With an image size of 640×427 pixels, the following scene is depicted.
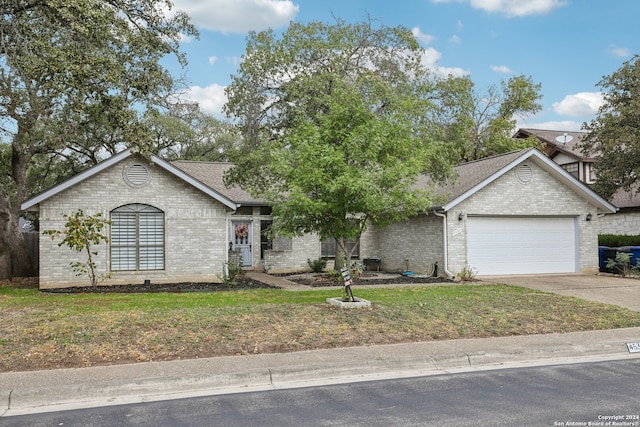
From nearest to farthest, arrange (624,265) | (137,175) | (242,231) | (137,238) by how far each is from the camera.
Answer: (137,175) → (137,238) → (624,265) → (242,231)

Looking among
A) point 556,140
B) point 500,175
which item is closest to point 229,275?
point 500,175

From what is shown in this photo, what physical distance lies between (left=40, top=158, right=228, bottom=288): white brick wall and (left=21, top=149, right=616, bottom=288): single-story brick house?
29 millimetres

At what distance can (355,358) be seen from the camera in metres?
7.57

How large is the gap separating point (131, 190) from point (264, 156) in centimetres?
410

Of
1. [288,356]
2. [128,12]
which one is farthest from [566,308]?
[128,12]

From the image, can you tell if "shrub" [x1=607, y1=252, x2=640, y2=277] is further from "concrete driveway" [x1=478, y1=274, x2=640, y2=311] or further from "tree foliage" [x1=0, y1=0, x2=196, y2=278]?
"tree foliage" [x1=0, y1=0, x2=196, y2=278]

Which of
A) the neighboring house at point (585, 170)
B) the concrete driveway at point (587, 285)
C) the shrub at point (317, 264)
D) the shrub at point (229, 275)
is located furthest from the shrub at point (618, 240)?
the shrub at point (229, 275)

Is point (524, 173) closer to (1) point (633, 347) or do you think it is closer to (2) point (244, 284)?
(2) point (244, 284)

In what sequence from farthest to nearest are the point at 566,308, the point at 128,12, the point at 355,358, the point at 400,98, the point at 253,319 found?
the point at 400,98 → the point at 128,12 → the point at 566,308 → the point at 253,319 → the point at 355,358

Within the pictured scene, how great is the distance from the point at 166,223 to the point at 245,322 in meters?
8.22

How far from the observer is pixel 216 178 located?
2317cm

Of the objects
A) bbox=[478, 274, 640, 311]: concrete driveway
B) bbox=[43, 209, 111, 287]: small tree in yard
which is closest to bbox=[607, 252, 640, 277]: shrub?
bbox=[478, 274, 640, 311]: concrete driveway

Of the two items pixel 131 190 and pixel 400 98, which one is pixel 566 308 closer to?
pixel 400 98

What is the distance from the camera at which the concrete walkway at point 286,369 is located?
6219mm
